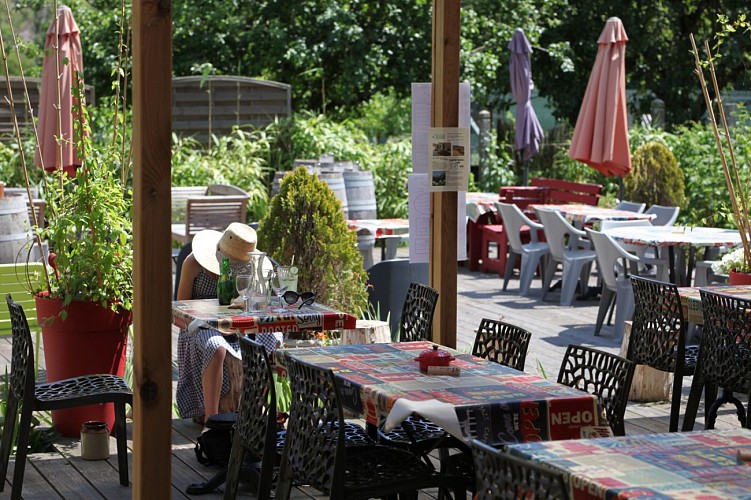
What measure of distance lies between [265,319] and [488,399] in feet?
5.85

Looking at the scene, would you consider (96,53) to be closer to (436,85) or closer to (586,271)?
(586,271)

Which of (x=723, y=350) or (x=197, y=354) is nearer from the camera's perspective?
(x=723, y=350)

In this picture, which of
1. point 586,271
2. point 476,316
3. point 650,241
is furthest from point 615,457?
point 586,271

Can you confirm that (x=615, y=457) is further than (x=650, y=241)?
No

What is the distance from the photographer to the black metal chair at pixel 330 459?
12.1 ft

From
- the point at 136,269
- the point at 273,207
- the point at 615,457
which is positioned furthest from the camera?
the point at 273,207

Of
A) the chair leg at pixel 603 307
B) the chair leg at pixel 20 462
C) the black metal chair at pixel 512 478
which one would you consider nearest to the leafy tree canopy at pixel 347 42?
the chair leg at pixel 603 307

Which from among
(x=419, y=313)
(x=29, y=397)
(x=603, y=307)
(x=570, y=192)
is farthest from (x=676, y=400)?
(x=570, y=192)

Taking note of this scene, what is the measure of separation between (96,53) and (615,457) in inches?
656

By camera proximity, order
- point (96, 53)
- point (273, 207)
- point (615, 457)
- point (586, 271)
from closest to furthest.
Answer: point (615, 457), point (273, 207), point (586, 271), point (96, 53)

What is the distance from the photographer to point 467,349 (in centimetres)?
822

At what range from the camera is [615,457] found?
313 centimetres

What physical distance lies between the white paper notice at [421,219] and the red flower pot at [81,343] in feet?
4.96

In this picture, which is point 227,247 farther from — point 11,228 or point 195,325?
point 11,228
